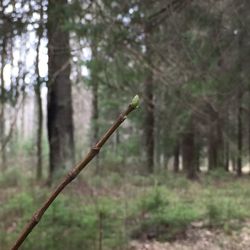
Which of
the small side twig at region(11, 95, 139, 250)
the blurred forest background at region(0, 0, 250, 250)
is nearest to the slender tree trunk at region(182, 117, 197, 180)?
the blurred forest background at region(0, 0, 250, 250)

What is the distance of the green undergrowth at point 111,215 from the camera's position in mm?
5824

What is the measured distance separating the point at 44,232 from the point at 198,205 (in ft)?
12.7

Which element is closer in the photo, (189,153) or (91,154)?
(91,154)

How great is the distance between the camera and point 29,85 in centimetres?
563

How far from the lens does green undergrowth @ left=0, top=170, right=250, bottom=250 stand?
582cm

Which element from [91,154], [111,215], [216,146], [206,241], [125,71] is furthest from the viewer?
[216,146]

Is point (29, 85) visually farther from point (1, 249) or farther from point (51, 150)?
point (51, 150)

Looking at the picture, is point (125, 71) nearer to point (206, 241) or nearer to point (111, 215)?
point (111, 215)

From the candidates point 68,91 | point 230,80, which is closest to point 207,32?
point 230,80

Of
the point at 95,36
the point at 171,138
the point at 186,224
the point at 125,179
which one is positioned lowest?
the point at 186,224

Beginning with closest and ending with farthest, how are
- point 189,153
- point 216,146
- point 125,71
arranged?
point 125,71 < point 216,146 < point 189,153

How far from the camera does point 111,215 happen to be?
7.18 m

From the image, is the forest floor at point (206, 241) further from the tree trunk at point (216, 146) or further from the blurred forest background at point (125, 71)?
the tree trunk at point (216, 146)

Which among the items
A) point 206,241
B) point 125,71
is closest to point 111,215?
point 206,241
